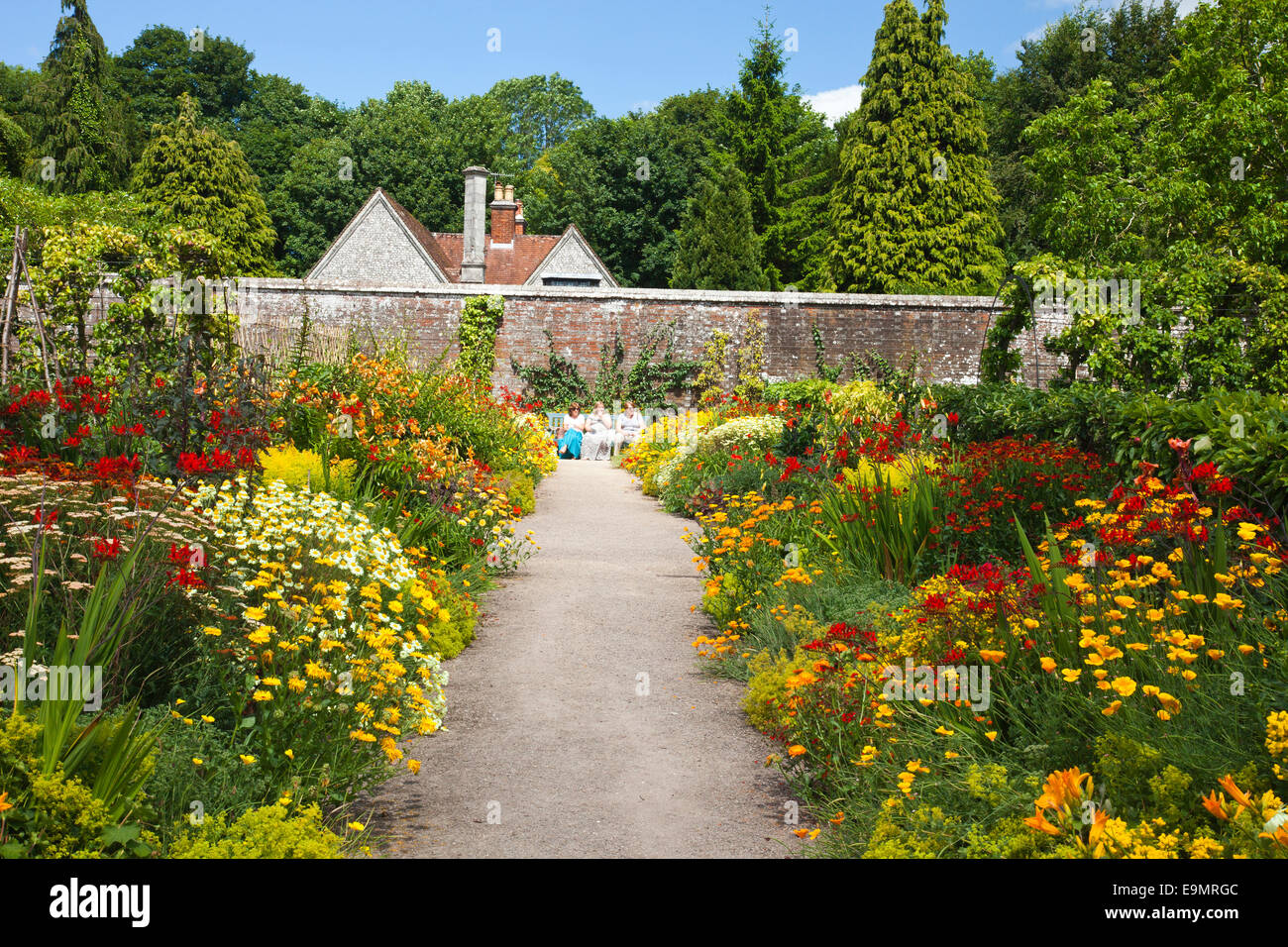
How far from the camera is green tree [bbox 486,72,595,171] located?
194 feet

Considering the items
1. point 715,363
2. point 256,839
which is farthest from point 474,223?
point 256,839

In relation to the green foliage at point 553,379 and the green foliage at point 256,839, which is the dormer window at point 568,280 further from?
the green foliage at point 256,839

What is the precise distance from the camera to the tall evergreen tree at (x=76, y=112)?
33375 mm

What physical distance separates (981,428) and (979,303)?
42.0 feet

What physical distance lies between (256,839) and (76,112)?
3815cm

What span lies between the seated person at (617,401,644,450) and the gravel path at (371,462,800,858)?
34.5 feet

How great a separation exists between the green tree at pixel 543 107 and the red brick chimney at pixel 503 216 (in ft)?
80.6

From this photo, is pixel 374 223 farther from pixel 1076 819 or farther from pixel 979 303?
pixel 1076 819

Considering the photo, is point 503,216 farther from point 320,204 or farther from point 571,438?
point 571,438

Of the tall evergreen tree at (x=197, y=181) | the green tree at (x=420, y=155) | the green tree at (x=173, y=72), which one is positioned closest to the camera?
the tall evergreen tree at (x=197, y=181)

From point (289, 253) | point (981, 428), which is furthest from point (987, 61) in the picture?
point (981, 428)

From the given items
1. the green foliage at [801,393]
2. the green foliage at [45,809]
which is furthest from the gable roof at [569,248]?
the green foliage at [45,809]

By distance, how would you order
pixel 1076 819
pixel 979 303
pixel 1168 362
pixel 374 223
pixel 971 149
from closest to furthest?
1. pixel 1076 819
2. pixel 1168 362
3. pixel 979 303
4. pixel 971 149
5. pixel 374 223

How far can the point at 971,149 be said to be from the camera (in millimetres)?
29922
